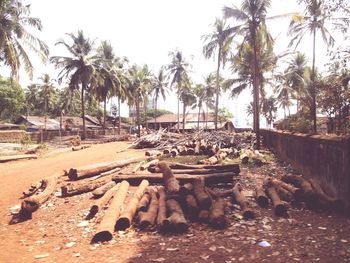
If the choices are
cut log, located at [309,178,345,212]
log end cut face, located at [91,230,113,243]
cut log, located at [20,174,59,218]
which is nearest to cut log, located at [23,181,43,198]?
cut log, located at [20,174,59,218]

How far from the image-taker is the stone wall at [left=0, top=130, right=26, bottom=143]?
27.5m

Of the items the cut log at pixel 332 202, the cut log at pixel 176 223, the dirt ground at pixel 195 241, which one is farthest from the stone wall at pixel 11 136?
the cut log at pixel 332 202

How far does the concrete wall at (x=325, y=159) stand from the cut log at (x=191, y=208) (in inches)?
113

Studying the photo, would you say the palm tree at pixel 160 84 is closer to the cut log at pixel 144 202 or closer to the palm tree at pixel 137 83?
the palm tree at pixel 137 83

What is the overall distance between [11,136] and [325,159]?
27304 mm

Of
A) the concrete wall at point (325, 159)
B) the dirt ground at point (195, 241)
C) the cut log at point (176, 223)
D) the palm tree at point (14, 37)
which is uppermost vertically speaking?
the palm tree at point (14, 37)

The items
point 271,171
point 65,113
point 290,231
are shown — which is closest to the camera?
point 290,231

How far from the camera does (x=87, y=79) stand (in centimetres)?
3219

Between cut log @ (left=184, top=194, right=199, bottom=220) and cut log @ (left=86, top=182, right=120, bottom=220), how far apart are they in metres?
1.80

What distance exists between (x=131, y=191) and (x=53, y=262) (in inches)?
145

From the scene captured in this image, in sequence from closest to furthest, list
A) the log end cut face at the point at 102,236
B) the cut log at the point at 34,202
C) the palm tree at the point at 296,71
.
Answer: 1. the log end cut face at the point at 102,236
2. the cut log at the point at 34,202
3. the palm tree at the point at 296,71

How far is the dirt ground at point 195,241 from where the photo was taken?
455 centimetres

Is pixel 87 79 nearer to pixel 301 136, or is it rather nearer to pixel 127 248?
pixel 301 136

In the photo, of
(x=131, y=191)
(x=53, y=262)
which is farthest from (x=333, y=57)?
(x=53, y=262)
